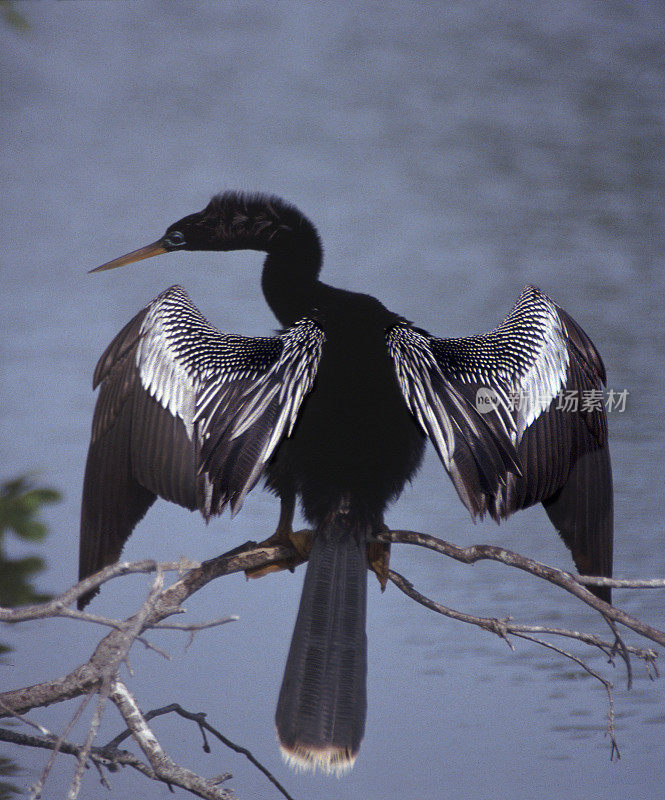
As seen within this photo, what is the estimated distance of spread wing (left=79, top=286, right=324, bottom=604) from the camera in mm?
1669

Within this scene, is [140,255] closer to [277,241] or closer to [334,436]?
[277,241]

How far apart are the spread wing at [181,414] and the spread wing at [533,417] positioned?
283mm

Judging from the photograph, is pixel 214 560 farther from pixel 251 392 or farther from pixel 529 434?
pixel 529 434

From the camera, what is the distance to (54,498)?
1.65m

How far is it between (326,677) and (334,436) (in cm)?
52

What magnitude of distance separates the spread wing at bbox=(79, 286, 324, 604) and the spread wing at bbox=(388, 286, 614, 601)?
0.93 feet

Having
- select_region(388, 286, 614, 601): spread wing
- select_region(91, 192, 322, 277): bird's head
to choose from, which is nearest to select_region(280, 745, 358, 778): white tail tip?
select_region(388, 286, 614, 601): spread wing

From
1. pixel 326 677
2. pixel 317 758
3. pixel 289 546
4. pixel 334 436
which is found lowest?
pixel 317 758

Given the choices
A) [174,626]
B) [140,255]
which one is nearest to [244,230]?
[140,255]

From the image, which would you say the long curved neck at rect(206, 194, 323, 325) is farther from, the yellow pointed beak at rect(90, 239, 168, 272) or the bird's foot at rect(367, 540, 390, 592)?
the bird's foot at rect(367, 540, 390, 592)

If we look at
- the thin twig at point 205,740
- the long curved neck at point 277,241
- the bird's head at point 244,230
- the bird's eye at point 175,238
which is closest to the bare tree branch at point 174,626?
the thin twig at point 205,740

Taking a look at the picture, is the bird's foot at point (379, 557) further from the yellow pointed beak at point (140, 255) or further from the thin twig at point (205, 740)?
the yellow pointed beak at point (140, 255)

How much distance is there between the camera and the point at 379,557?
1797mm

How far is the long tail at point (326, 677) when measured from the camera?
145 centimetres
